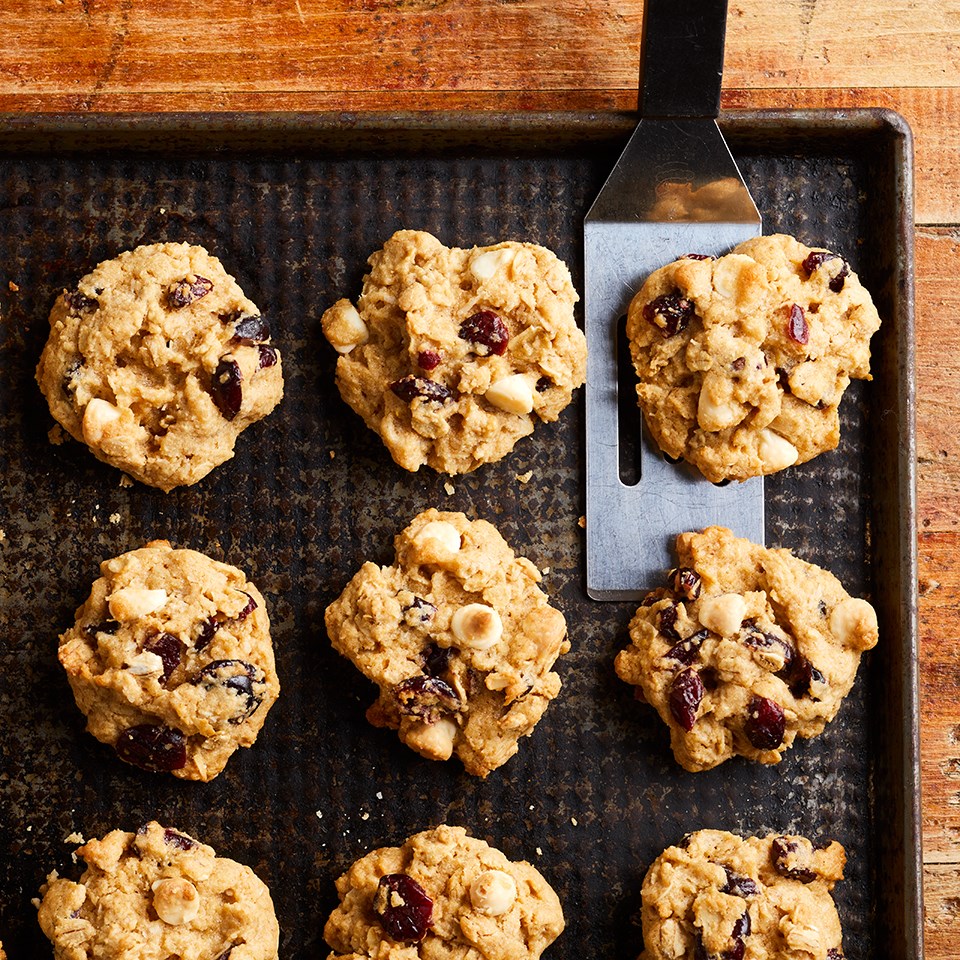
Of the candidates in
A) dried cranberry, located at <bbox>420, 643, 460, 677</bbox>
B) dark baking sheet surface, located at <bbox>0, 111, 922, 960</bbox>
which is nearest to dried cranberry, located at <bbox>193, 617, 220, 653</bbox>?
dark baking sheet surface, located at <bbox>0, 111, 922, 960</bbox>

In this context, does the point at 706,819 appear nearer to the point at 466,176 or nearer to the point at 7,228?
the point at 466,176

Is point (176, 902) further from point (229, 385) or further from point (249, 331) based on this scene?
point (249, 331)

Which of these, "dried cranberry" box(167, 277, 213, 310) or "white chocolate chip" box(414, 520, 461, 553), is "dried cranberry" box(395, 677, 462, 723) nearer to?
"white chocolate chip" box(414, 520, 461, 553)

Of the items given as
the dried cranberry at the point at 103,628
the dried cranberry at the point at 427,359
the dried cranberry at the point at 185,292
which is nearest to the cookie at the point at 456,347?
the dried cranberry at the point at 427,359

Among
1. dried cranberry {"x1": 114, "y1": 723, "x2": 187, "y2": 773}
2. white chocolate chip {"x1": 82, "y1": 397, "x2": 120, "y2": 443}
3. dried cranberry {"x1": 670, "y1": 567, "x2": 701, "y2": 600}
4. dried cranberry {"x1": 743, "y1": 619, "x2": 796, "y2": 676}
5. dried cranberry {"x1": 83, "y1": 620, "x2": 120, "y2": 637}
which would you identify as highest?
white chocolate chip {"x1": 82, "y1": 397, "x2": 120, "y2": 443}

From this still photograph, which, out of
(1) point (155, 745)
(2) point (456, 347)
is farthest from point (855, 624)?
(1) point (155, 745)

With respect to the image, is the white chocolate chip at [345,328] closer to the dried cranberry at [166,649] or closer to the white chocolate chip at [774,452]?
A: the dried cranberry at [166,649]
